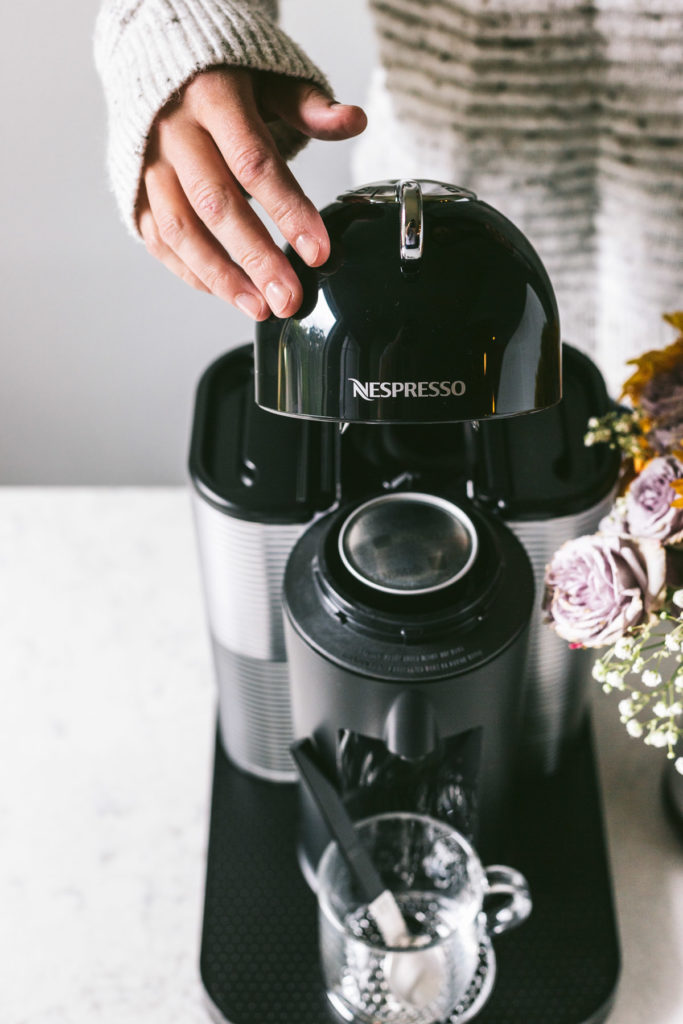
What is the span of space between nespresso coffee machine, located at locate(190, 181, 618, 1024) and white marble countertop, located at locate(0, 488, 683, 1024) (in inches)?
1.1

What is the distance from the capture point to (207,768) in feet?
2.40

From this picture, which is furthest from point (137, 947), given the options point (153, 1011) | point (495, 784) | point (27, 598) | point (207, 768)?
point (27, 598)

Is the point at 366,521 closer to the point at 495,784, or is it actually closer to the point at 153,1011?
the point at 495,784

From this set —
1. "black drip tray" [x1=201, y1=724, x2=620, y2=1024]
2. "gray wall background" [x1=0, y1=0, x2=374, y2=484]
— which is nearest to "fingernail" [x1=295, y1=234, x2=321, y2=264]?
"black drip tray" [x1=201, y1=724, x2=620, y2=1024]

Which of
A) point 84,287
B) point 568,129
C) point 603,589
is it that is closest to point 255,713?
point 603,589

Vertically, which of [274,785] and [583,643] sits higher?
[583,643]

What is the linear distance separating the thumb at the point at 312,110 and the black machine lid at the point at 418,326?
0.08 meters

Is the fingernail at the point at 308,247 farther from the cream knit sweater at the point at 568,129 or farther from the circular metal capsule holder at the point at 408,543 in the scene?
the cream knit sweater at the point at 568,129

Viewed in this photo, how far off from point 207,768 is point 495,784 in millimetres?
251

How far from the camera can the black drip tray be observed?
1.87 feet

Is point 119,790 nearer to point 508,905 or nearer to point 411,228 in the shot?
point 508,905

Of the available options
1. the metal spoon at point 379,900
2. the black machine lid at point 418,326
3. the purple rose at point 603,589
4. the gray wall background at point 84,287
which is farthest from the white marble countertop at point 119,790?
the gray wall background at point 84,287

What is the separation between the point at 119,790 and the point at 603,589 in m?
0.43

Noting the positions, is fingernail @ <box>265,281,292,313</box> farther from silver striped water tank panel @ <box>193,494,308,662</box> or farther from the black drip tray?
the black drip tray
